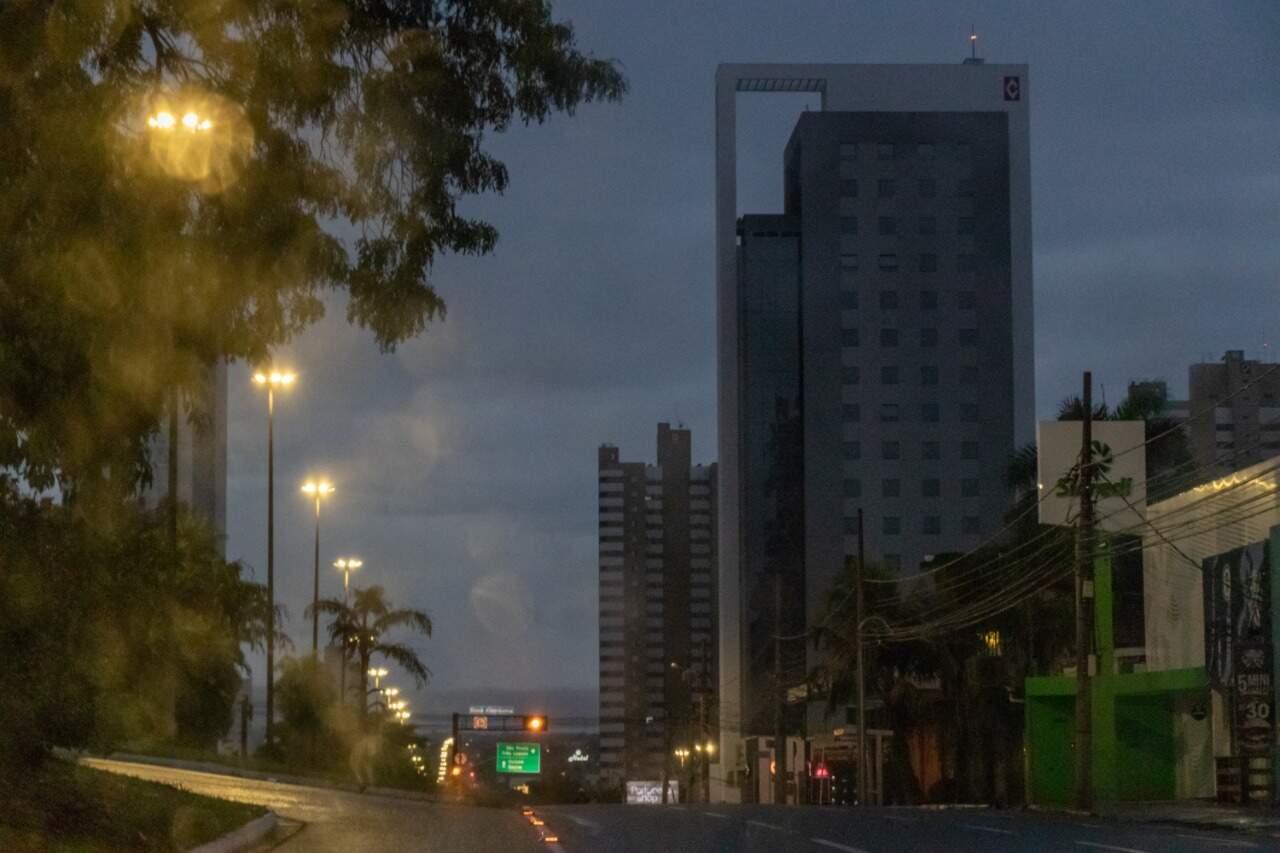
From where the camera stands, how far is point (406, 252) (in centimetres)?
1636

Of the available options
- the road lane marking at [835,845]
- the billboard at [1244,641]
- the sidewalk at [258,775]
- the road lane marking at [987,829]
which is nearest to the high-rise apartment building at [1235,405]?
the billboard at [1244,641]

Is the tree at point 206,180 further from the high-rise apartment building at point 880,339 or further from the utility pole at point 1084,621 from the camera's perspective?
the high-rise apartment building at point 880,339

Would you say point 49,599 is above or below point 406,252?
below

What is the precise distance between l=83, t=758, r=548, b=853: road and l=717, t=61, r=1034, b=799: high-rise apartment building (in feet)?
263

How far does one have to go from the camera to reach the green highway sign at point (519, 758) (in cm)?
8481

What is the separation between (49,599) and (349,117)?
4.96 metres

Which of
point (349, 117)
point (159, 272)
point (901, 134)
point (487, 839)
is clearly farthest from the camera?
point (901, 134)

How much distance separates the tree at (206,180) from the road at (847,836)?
672 centimetres

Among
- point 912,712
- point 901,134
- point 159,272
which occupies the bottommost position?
point 912,712

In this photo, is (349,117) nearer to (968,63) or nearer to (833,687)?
(833,687)

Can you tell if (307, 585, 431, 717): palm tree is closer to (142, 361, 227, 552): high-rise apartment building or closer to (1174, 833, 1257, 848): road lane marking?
(142, 361, 227, 552): high-rise apartment building

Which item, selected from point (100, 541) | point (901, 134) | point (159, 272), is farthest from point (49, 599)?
point (901, 134)

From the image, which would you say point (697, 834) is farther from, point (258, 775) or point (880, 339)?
point (880, 339)

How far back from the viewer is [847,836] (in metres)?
20.5
